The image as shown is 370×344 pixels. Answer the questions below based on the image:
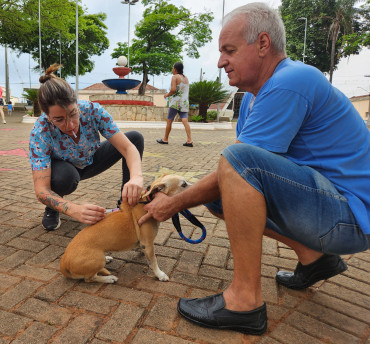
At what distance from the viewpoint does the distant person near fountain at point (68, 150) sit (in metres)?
2.59

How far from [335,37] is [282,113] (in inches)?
1727

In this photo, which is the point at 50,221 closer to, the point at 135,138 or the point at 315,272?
the point at 135,138

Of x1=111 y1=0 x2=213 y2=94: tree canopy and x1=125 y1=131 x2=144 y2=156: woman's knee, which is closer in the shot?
x1=125 y1=131 x2=144 y2=156: woman's knee

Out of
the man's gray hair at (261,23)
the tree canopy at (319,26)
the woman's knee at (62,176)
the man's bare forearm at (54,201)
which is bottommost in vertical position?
the man's bare forearm at (54,201)

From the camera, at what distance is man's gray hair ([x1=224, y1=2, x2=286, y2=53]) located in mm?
2012

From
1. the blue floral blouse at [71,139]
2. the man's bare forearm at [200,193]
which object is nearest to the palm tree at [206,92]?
the blue floral blouse at [71,139]

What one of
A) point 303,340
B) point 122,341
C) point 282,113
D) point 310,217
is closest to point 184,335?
point 122,341

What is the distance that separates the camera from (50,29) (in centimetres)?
3005

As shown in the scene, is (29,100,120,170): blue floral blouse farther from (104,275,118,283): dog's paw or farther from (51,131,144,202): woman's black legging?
(104,275,118,283): dog's paw

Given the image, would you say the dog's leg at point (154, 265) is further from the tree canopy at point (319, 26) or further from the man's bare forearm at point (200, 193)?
the tree canopy at point (319, 26)

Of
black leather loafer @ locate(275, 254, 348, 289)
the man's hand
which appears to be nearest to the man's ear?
the man's hand

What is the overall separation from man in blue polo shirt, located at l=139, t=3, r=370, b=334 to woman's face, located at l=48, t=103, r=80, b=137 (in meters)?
1.44

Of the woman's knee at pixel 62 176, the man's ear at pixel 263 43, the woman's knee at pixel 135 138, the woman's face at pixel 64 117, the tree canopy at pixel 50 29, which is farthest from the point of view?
the tree canopy at pixel 50 29

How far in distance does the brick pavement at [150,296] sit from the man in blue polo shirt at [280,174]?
23cm
